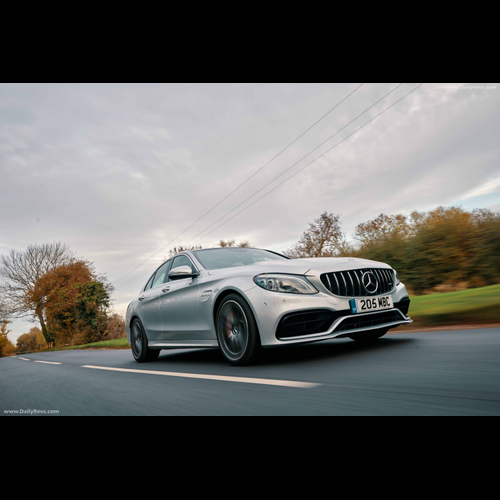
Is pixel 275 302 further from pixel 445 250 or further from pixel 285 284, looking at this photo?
pixel 445 250

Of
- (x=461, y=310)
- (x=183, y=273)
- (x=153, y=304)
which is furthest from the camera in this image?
(x=461, y=310)

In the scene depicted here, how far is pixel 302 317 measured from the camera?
4.21 meters

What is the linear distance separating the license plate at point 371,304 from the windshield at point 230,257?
1.62m

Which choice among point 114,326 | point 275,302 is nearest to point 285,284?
point 275,302

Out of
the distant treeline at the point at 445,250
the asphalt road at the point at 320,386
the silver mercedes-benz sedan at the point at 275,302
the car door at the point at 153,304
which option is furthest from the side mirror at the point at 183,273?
the distant treeline at the point at 445,250

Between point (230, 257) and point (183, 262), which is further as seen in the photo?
point (183, 262)

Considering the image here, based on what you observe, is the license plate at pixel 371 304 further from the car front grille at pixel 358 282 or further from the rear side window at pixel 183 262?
the rear side window at pixel 183 262

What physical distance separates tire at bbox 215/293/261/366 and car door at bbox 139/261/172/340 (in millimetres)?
1874

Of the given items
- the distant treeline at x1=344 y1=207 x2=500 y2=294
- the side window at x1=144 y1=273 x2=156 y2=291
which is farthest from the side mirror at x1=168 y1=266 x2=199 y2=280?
the distant treeline at x1=344 y1=207 x2=500 y2=294

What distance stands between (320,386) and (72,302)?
4431 centimetres
